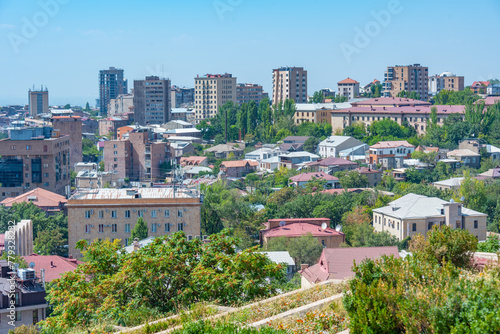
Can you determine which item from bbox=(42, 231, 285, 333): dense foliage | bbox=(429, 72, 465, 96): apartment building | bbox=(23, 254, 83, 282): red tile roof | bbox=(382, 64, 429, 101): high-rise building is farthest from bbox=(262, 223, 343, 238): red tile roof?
bbox=(429, 72, 465, 96): apartment building

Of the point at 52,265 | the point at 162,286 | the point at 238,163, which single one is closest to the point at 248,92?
the point at 238,163

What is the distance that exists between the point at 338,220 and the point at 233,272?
1754cm

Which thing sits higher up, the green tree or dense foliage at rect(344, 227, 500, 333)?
dense foliage at rect(344, 227, 500, 333)

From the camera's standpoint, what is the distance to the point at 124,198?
18578 millimetres

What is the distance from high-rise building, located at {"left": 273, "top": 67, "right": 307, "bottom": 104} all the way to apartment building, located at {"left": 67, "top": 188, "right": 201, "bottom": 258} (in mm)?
47230

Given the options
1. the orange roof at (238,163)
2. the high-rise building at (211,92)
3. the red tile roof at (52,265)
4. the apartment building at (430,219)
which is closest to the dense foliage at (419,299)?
the red tile roof at (52,265)

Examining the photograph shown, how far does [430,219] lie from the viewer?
2238 centimetres

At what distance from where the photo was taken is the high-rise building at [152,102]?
206 ft

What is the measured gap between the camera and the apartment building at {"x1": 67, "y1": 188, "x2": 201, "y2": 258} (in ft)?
60.0

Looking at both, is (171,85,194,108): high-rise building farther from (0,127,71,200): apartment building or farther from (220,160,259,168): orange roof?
(0,127,71,200): apartment building

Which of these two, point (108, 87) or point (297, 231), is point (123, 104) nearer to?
point (108, 87)

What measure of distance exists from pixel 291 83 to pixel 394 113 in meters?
18.4

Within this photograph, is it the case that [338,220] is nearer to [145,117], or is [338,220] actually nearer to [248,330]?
[248,330]

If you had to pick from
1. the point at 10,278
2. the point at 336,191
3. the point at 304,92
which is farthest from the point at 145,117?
the point at 10,278
